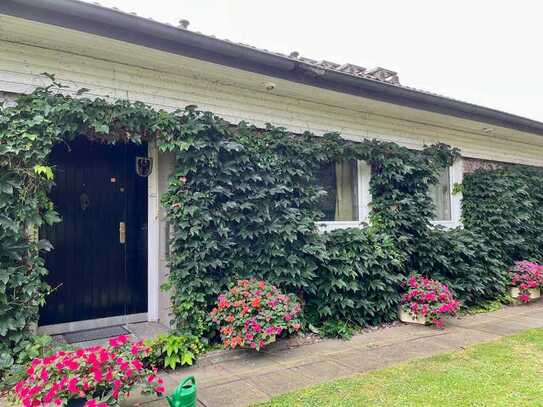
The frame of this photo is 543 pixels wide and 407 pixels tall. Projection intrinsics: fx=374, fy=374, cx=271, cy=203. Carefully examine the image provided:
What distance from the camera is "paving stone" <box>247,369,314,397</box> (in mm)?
3123

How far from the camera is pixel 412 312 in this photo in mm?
5191

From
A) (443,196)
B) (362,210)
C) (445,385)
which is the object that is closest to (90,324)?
(445,385)

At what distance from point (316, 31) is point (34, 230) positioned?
11289 mm

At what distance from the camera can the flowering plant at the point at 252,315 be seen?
12.1ft

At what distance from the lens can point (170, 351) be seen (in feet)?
11.6

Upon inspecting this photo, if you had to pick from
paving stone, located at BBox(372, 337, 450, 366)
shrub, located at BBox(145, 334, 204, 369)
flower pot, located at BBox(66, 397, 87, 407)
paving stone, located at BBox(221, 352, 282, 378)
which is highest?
flower pot, located at BBox(66, 397, 87, 407)

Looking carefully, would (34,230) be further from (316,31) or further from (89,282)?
(316,31)

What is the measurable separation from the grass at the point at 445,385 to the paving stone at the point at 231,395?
0.17 metres

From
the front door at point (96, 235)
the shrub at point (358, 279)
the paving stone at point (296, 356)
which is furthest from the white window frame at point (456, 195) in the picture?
the front door at point (96, 235)

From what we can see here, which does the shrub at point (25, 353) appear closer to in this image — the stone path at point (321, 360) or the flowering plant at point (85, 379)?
the flowering plant at point (85, 379)

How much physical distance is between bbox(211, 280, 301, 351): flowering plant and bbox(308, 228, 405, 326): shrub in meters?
0.91

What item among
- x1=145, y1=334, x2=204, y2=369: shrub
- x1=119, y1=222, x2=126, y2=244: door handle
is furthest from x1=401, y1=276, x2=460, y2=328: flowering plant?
x1=119, y1=222, x2=126, y2=244: door handle

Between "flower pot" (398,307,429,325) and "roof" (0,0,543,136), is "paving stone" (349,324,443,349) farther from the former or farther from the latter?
"roof" (0,0,543,136)

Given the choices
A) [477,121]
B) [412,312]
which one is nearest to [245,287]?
[412,312]
